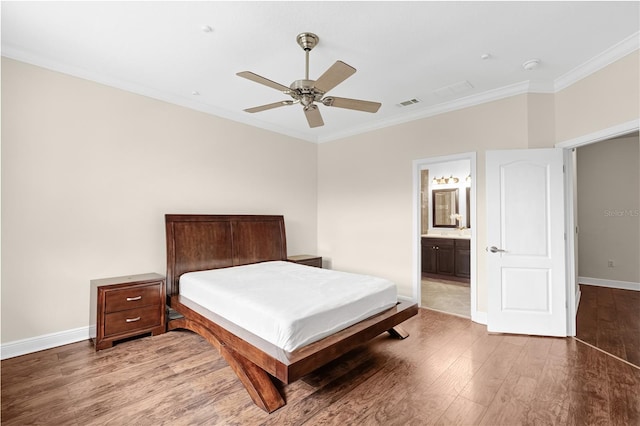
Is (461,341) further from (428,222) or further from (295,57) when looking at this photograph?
(428,222)

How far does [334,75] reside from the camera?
89.1 inches

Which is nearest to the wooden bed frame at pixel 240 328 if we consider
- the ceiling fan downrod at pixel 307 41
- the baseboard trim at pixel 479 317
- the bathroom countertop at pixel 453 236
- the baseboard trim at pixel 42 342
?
the baseboard trim at pixel 42 342

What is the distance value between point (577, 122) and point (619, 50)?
72cm

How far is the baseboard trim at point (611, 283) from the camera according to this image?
550 centimetres

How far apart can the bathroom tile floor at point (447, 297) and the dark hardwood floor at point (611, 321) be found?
4.26ft

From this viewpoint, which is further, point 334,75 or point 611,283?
point 611,283

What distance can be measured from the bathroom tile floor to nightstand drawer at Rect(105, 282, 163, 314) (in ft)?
11.9

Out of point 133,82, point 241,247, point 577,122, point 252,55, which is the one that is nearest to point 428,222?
point 577,122

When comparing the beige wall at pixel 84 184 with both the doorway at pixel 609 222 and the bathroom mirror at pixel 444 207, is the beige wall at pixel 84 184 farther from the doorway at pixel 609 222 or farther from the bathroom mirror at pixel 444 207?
the doorway at pixel 609 222

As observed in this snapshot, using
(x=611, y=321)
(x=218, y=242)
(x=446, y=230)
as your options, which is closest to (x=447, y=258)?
(x=446, y=230)

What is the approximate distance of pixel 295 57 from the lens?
10.0ft

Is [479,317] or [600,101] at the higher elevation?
[600,101]

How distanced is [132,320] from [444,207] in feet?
20.4

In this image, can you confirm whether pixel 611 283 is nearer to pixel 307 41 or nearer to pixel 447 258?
pixel 447 258
